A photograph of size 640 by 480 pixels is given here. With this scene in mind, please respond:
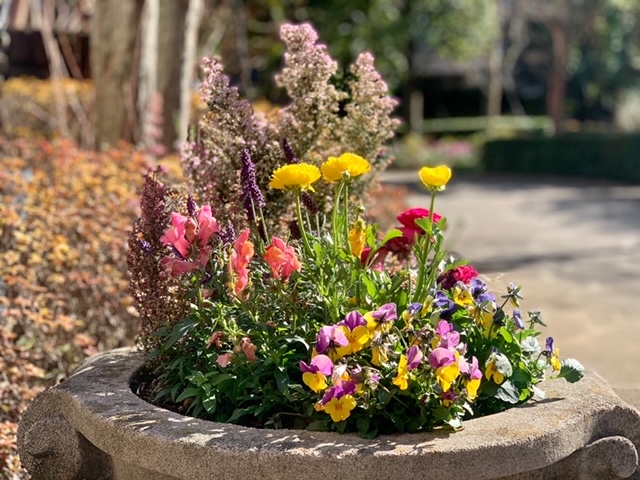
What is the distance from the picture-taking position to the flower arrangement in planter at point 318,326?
7.72 ft

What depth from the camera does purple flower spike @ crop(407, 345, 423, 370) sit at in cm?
232

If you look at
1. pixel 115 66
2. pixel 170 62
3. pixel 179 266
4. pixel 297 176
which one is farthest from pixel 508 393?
pixel 170 62

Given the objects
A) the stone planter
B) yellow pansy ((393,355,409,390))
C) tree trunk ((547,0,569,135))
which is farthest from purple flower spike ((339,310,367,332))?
tree trunk ((547,0,569,135))

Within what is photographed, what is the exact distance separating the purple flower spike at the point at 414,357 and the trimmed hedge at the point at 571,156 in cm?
1674

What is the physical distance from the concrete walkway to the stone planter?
78cm

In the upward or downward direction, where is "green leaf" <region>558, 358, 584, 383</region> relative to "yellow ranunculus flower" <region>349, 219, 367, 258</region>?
downward

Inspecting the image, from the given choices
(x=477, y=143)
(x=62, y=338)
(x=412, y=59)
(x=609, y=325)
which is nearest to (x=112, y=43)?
(x=62, y=338)

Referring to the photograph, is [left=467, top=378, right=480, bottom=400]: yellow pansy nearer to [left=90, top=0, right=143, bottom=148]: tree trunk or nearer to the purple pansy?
the purple pansy

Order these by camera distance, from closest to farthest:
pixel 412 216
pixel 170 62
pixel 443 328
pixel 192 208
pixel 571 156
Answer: pixel 443 328 → pixel 192 208 → pixel 412 216 → pixel 170 62 → pixel 571 156

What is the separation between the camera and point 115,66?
727 centimetres

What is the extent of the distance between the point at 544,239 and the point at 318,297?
870 centimetres

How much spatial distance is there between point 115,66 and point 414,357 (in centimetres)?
545

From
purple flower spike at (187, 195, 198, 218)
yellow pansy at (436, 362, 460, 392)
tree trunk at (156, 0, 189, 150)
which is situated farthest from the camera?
tree trunk at (156, 0, 189, 150)

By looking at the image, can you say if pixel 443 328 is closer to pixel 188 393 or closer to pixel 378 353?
pixel 378 353
